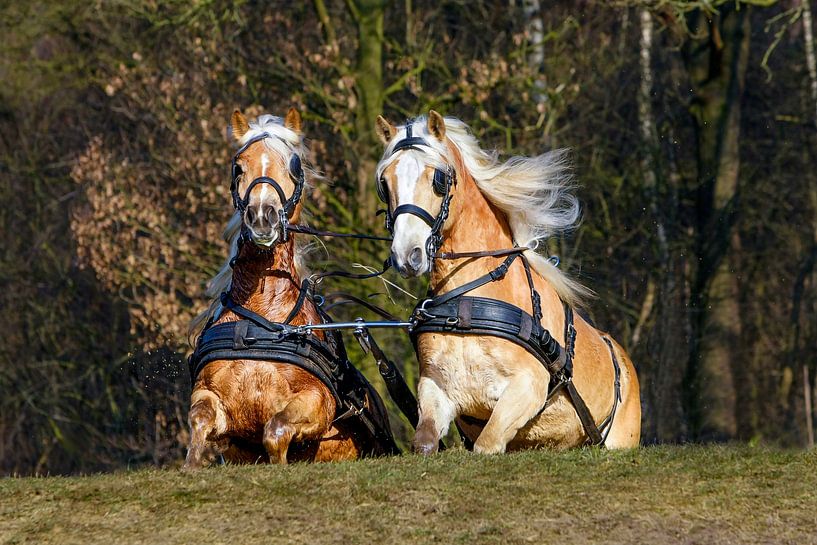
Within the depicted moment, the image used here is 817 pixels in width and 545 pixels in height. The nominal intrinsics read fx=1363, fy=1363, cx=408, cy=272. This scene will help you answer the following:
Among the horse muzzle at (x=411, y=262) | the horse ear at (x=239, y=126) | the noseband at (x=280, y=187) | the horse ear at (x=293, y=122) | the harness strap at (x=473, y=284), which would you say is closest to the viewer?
the horse muzzle at (x=411, y=262)

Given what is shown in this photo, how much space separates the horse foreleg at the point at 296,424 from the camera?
249 inches

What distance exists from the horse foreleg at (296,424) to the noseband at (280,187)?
800mm

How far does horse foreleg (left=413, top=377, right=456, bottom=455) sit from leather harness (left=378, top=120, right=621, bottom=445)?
272 mm

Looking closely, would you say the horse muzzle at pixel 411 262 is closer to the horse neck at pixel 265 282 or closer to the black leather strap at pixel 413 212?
the black leather strap at pixel 413 212

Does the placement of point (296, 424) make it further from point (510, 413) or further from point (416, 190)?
point (416, 190)

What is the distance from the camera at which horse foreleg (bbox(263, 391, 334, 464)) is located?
6.32m

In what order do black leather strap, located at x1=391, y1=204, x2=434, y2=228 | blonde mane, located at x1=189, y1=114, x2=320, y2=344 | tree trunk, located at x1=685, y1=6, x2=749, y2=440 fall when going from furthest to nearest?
tree trunk, located at x1=685, y1=6, x2=749, y2=440 → blonde mane, located at x1=189, y1=114, x2=320, y2=344 → black leather strap, located at x1=391, y1=204, x2=434, y2=228

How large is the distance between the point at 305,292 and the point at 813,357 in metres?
12.9

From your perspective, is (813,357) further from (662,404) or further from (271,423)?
(271,423)

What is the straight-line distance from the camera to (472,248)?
21.4 ft

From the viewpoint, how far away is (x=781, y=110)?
19.2 meters

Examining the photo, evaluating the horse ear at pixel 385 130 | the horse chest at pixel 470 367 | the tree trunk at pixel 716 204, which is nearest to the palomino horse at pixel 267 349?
the horse ear at pixel 385 130

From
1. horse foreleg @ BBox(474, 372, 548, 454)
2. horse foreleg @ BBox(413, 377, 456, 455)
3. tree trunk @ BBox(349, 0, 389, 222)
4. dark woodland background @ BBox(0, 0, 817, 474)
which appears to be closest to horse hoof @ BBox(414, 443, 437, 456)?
horse foreleg @ BBox(413, 377, 456, 455)

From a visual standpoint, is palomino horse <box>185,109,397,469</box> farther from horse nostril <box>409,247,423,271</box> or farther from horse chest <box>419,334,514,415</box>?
horse nostril <box>409,247,423,271</box>
